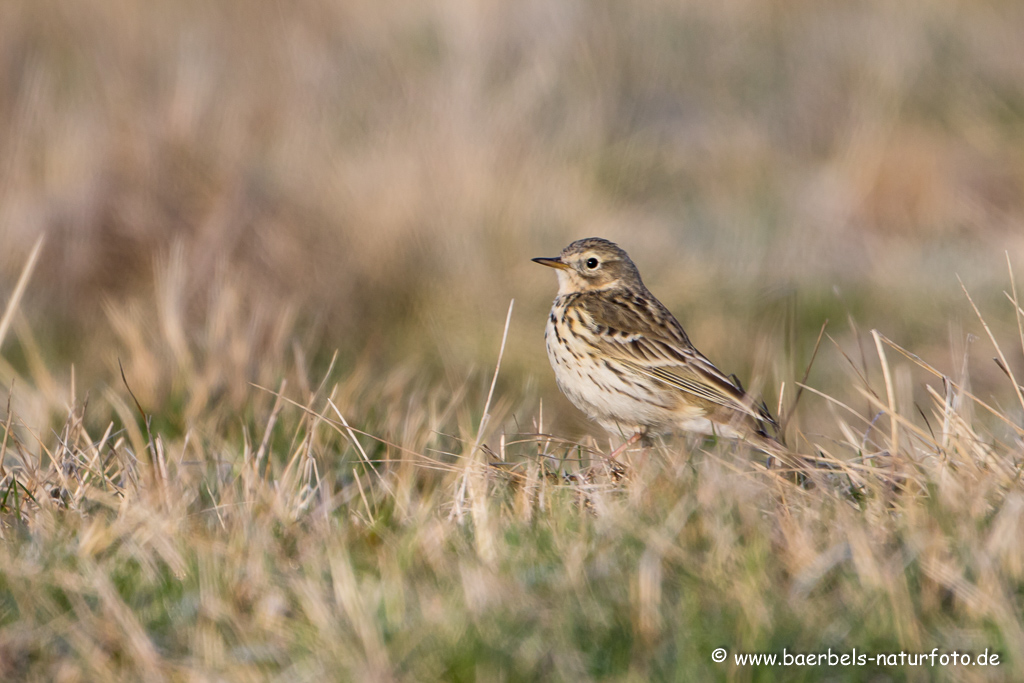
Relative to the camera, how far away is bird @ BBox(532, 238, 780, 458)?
5.02m

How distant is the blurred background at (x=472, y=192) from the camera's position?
8578mm

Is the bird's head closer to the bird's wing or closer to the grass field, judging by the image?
the bird's wing

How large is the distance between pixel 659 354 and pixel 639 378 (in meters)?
0.19

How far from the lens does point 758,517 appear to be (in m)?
3.28

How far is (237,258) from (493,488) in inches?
204

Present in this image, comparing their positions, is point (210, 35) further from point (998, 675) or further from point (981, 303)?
point (998, 675)

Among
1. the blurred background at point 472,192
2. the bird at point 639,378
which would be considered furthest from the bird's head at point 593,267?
the blurred background at point 472,192

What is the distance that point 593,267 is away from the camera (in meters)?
5.75

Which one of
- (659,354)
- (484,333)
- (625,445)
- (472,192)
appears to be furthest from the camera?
(472,192)

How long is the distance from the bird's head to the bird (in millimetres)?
326

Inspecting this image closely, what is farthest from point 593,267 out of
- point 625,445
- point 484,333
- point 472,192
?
point 472,192

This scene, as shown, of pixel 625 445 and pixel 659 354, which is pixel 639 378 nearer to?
pixel 659 354

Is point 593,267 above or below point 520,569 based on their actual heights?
above

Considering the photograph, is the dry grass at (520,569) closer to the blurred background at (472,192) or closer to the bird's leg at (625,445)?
the bird's leg at (625,445)
